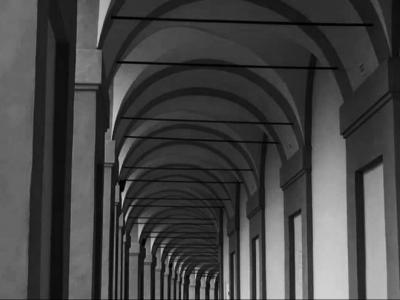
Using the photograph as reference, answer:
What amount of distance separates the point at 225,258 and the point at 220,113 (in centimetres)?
2036

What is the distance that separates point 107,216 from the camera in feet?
63.7

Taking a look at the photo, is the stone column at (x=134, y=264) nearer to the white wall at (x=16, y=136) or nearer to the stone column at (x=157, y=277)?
the stone column at (x=157, y=277)

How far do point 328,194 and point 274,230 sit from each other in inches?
347

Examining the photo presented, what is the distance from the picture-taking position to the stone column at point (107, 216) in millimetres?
18734

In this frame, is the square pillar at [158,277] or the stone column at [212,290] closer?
the square pillar at [158,277]

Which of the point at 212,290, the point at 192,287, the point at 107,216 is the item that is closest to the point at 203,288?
the point at 212,290

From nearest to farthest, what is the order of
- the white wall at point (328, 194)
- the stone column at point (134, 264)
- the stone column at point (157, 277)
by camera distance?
the white wall at point (328, 194), the stone column at point (134, 264), the stone column at point (157, 277)

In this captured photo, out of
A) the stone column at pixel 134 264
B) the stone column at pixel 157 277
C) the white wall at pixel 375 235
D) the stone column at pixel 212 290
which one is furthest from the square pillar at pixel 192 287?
the white wall at pixel 375 235

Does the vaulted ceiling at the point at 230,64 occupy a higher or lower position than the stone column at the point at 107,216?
higher

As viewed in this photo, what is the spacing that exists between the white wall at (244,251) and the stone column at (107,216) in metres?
15.4

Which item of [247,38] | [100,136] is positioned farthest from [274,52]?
[100,136]

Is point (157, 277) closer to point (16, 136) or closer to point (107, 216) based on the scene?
point (107, 216)

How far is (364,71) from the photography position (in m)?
16.2

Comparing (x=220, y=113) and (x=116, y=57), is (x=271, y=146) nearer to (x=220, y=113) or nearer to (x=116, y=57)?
(x=220, y=113)
